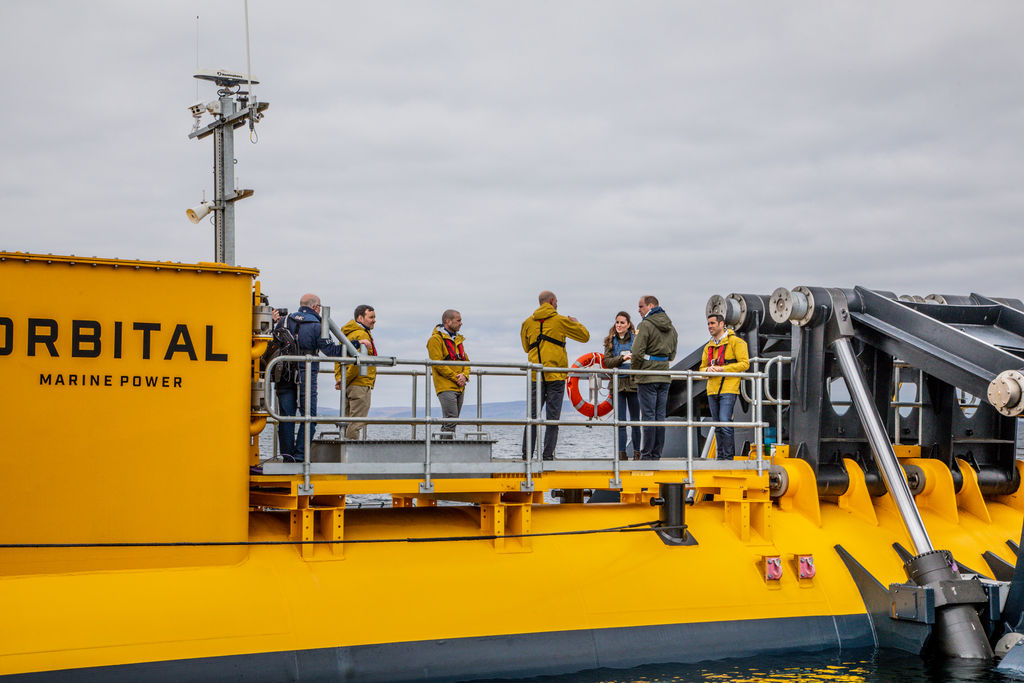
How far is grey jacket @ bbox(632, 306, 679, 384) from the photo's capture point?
41.5 ft

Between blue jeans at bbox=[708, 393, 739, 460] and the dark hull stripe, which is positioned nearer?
the dark hull stripe

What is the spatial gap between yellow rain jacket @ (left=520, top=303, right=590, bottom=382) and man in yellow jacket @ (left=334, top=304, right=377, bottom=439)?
196cm

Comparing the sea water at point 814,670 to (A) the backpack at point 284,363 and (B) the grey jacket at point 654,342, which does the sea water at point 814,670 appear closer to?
(A) the backpack at point 284,363

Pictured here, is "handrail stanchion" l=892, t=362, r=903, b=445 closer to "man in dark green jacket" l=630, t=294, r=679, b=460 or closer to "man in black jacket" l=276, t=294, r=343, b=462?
"man in dark green jacket" l=630, t=294, r=679, b=460

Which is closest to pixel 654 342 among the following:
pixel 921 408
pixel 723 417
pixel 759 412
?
pixel 723 417

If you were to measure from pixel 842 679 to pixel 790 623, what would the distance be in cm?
95

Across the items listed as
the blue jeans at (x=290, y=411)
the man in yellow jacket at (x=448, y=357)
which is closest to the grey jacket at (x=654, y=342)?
the man in yellow jacket at (x=448, y=357)

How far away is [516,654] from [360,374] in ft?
11.6

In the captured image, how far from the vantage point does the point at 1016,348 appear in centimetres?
1208

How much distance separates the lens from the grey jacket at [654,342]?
12648 millimetres

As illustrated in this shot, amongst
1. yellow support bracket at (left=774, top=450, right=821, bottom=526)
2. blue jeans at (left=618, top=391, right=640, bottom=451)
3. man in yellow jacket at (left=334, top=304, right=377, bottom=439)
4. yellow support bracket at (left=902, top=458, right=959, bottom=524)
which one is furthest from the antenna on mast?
yellow support bracket at (left=902, top=458, right=959, bottom=524)

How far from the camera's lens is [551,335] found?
1208 centimetres

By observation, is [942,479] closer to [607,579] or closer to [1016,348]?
[1016,348]

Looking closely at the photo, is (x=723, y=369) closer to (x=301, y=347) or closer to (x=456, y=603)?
Result: (x=456, y=603)
